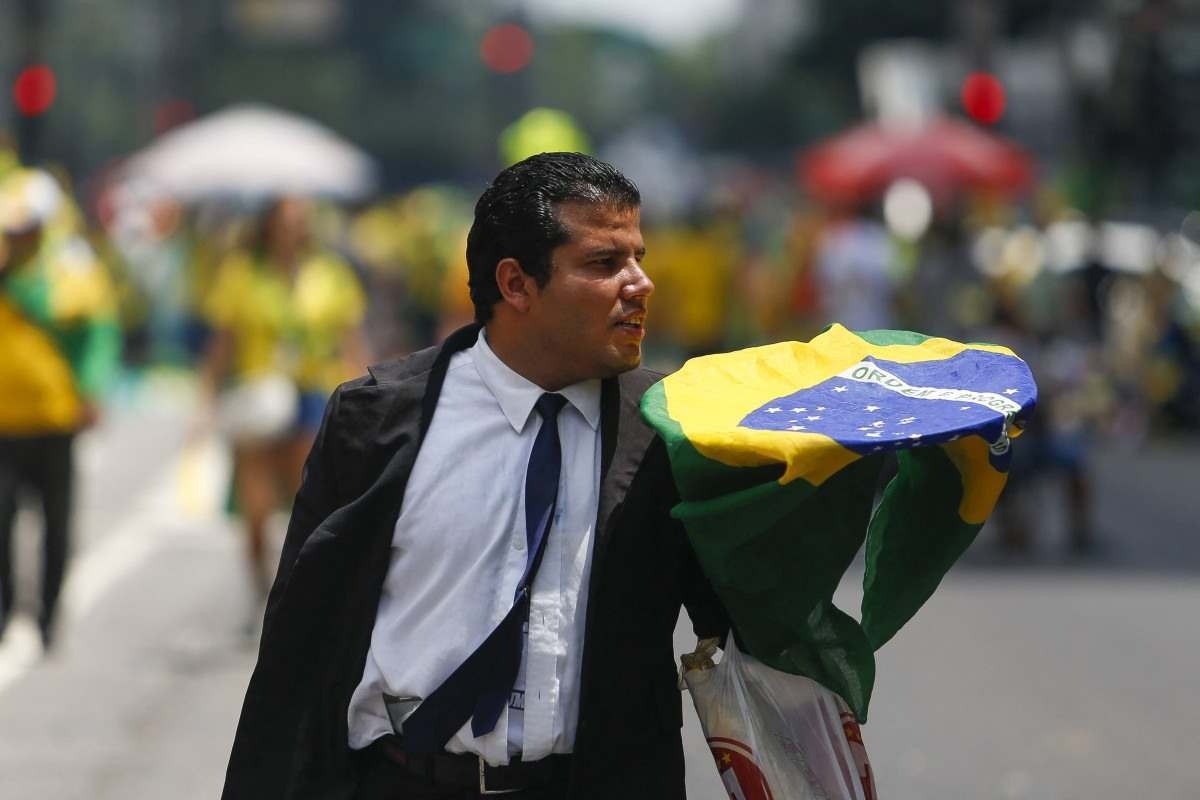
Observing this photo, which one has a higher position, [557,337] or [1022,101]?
[557,337]

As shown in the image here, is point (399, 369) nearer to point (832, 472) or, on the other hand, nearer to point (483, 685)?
point (483, 685)

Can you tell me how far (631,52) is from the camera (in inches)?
4808

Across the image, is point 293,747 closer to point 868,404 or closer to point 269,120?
point 868,404

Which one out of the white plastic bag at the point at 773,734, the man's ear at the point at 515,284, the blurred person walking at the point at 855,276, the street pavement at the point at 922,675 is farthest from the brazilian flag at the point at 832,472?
the blurred person walking at the point at 855,276

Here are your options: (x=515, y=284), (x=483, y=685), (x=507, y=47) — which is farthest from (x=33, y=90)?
(x=507, y=47)

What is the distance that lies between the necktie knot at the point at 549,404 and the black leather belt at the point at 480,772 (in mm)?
532

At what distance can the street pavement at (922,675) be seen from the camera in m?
7.89

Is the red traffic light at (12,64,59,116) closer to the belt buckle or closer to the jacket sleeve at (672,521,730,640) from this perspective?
the jacket sleeve at (672,521,730,640)

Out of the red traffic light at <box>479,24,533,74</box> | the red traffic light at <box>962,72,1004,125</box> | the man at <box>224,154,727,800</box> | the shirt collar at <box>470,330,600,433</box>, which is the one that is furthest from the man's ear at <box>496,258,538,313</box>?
the red traffic light at <box>479,24,533,74</box>

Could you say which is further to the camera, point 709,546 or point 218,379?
point 218,379

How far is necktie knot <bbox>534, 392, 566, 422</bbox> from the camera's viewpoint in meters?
3.86

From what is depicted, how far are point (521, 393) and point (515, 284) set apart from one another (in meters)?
0.17

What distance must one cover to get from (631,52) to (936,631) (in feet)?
369

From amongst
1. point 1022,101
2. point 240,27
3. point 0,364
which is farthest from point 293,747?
point 240,27
